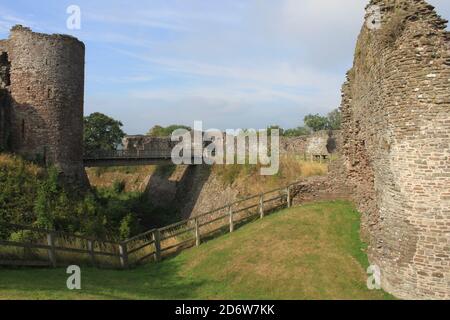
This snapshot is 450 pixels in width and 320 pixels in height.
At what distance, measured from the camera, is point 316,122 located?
264ft

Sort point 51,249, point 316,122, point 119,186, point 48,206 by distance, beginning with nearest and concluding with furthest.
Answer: point 51,249 → point 48,206 → point 119,186 → point 316,122

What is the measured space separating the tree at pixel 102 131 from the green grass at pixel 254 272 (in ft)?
124

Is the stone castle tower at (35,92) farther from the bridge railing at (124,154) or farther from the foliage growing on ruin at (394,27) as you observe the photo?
the foliage growing on ruin at (394,27)

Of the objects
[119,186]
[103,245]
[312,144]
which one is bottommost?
[103,245]

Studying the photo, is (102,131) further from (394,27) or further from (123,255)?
(394,27)

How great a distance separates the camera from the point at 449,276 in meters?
8.52

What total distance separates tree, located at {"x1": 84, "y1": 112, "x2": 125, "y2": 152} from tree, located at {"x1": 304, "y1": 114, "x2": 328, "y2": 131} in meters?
39.7

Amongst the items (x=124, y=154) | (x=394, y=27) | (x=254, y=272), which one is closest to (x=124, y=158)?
(x=124, y=154)

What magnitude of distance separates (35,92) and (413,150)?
18.3m

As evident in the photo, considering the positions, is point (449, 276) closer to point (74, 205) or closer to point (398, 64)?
point (398, 64)

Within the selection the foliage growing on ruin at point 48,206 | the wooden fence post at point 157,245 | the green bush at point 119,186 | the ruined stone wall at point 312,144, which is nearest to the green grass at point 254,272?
the wooden fence post at point 157,245

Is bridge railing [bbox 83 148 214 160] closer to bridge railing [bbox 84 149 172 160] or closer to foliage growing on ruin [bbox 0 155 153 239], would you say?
bridge railing [bbox 84 149 172 160]

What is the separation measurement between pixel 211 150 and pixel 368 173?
1875cm
